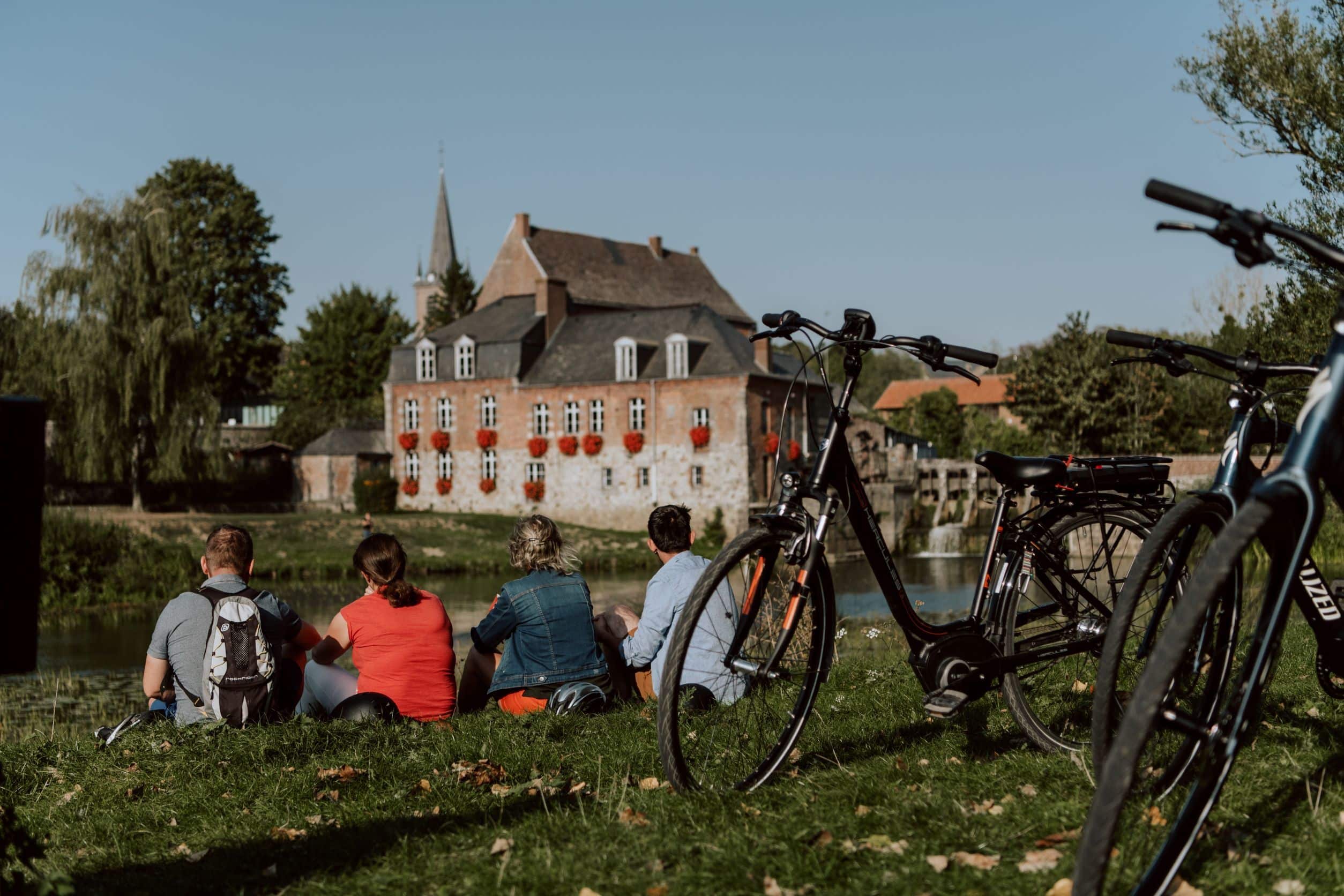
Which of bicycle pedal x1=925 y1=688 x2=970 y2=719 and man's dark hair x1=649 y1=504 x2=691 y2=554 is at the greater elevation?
man's dark hair x1=649 y1=504 x2=691 y2=554

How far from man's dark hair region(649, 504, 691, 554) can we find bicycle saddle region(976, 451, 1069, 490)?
262cm

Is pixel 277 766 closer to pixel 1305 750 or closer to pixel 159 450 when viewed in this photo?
pixel 1305 750

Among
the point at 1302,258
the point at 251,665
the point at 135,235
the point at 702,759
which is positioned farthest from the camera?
the point at 135,235

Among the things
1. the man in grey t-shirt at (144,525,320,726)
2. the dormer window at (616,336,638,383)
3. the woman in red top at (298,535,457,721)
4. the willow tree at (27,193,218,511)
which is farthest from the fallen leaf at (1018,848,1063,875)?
the dormer window at (616,336,638,383)

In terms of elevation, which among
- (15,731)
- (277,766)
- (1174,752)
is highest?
(1174,752)

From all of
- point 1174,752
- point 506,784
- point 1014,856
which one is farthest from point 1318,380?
point 506,784

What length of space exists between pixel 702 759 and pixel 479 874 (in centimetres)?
85

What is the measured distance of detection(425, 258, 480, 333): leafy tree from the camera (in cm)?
6869

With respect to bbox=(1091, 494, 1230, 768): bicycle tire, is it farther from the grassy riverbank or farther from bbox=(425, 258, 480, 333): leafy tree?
bbox=(425, 258, 480, 333): leafy tree

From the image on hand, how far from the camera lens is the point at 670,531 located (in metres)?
6.83

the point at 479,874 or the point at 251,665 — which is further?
the point at 251,665

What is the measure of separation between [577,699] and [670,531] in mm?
1096

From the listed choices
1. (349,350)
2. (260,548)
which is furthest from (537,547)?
(349,350)

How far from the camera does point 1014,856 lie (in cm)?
310
